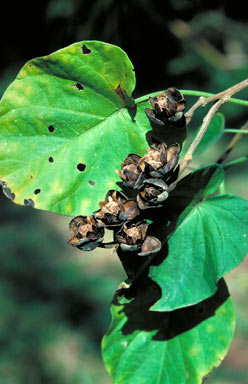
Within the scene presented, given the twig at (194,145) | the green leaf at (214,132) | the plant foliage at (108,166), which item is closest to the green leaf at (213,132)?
the green leaf at (214,132)

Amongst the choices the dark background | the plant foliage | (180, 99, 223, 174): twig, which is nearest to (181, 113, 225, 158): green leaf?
the plant foliage

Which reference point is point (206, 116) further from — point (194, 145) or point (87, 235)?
point (87, 235)

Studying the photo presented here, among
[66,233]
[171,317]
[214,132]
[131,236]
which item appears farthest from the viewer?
[66,233]

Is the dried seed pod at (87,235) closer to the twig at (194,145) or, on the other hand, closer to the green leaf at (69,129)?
the green leaf at (69,129)

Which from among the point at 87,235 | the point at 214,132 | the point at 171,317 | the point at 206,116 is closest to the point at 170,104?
the point at 206,116

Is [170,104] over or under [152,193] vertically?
over

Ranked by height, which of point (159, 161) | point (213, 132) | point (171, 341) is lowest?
point (171, 341)

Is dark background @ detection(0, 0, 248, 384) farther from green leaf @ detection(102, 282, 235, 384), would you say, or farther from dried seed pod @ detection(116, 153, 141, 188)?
dried seed pod @ detection(116, 153, 141, 188)
